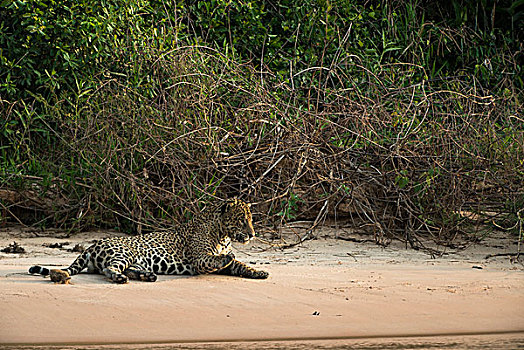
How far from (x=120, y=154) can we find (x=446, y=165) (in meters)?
3.30

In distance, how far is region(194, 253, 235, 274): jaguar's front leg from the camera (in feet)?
20.8

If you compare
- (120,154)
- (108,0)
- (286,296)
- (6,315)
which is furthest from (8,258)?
(108,0)

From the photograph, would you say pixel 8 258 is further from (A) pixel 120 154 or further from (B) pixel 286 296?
(B) pixel 286 296

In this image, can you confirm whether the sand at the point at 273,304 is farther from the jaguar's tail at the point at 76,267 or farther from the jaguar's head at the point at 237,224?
the jaguar's head at the point at 237,224

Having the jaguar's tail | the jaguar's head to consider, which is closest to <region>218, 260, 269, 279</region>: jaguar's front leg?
the jaguar's head

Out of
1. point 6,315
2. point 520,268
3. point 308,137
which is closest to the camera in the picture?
point 6,315

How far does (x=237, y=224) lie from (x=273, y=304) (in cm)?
127

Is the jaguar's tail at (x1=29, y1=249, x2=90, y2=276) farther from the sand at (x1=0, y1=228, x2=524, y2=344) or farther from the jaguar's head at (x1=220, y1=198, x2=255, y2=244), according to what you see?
the jaguar's head at (x1=220, y1=198, x2=255, y2=244)

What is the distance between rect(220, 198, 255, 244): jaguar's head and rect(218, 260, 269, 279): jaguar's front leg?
0.24 m

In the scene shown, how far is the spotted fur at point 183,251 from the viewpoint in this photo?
6.23 m

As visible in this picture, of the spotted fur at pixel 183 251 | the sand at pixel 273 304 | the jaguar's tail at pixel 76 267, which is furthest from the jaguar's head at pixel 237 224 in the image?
the jaguar's tail at pixel 76 267

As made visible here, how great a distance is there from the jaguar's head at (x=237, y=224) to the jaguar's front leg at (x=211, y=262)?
202mm

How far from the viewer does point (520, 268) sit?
7113mm

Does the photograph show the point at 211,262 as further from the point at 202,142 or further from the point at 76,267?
the point at 202,142
